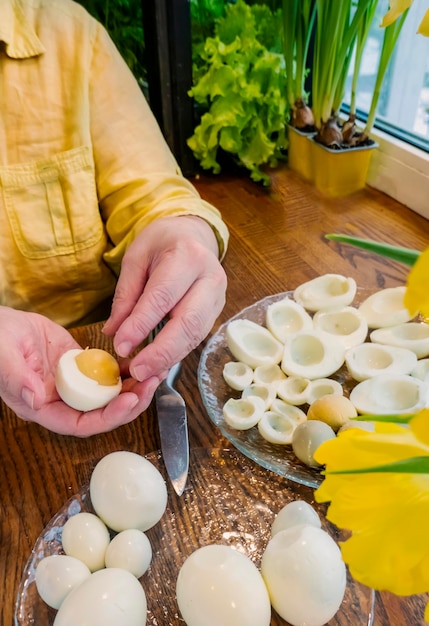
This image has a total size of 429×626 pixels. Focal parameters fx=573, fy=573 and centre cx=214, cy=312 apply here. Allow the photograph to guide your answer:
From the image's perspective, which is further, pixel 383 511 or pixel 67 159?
pixel 67 159

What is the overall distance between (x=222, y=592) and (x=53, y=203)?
0.56 m

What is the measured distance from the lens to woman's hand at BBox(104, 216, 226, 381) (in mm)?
549

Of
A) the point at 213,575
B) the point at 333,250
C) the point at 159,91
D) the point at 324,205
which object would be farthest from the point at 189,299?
the point at 159,91

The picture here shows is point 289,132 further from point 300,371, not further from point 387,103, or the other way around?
point 300,371

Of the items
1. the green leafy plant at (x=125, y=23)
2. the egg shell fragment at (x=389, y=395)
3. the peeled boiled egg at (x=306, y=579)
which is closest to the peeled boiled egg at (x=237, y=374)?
the egg shell fragment at (x=389, y=395)

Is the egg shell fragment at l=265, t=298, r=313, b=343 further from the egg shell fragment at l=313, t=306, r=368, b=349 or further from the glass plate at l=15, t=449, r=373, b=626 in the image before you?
the glass plate at l=15, t=449, r=373, b=626

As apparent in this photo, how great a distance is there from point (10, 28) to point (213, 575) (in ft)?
2.10

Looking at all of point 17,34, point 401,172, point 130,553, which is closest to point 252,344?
point 130,553

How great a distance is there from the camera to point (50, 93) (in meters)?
0.73

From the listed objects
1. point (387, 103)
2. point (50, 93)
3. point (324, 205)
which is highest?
point (50, 93)

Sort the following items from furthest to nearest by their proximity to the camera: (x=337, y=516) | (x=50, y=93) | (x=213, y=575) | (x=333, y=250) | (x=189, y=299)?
(x=333, y=250) → (x=50, y=93) → (x=189, y=299) → (x=213, y=575) → (x=337, y=516)

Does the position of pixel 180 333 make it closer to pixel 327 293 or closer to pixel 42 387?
pixel 42 387

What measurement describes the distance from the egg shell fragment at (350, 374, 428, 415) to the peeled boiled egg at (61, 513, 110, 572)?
0.90 feet

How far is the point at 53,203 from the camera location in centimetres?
78
